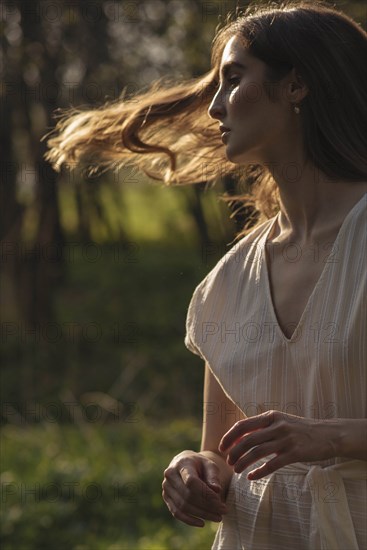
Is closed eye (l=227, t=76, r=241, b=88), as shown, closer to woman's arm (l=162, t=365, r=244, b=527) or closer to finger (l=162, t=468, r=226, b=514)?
woman's arm (l=162, t=365, r=244, b=527)

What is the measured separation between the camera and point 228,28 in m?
2.40

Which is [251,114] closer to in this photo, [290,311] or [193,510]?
[290,311]

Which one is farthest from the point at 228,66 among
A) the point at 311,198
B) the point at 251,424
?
the point at 251,424

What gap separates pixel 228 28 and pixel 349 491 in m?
1.07

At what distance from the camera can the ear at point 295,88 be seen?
2.23 m

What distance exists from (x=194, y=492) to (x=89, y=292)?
11324 millimetres

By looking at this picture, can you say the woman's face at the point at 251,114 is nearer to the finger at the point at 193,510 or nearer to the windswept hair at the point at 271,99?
the windswept hair at the point at 271,99

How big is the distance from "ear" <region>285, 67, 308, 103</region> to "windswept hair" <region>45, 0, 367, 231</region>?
1cm

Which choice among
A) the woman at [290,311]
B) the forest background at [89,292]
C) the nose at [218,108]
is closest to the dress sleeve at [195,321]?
the woman at [290,311]

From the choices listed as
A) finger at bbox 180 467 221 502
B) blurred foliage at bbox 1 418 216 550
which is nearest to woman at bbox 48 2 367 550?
finger at bbox 180 467 221 502

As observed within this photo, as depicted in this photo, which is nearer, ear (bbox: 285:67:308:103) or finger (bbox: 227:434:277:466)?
finger (bbox: 227:434:277:466)

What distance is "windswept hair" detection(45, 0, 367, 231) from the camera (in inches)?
86.1

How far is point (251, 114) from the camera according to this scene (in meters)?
2.23

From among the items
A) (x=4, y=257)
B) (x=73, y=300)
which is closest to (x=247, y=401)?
(x=4, y=257)
